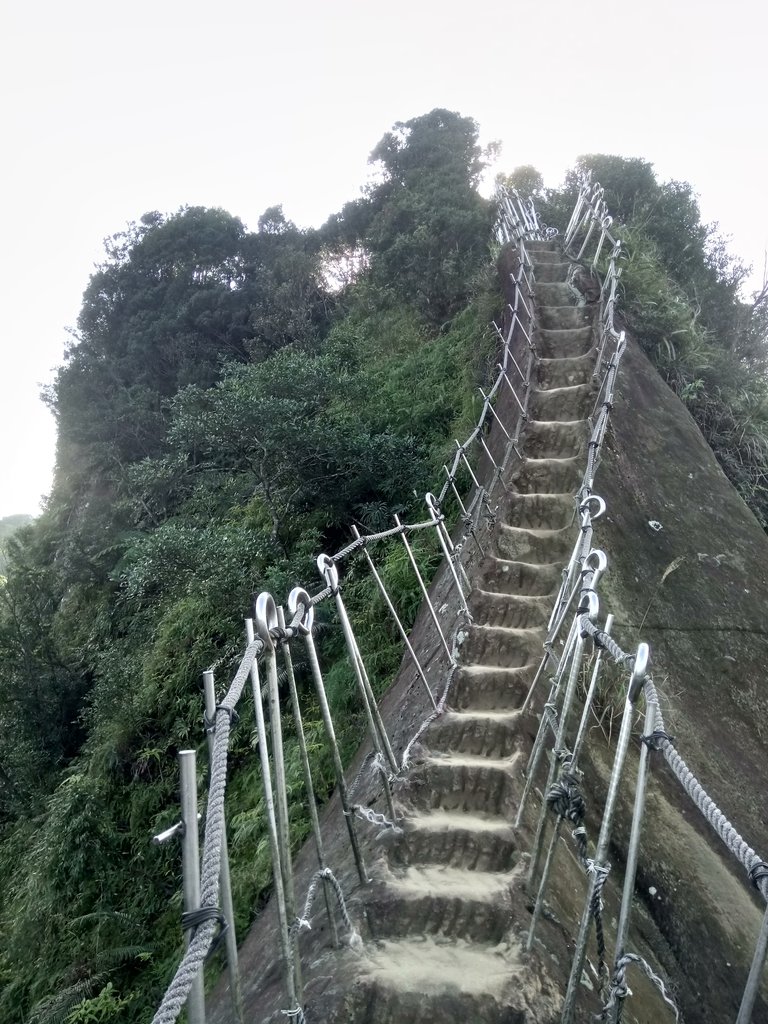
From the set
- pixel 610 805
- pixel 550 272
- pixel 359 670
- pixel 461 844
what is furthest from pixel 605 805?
pixel 550 272

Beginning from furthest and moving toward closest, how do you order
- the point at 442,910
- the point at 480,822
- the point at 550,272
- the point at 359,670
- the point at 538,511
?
1. the point at 550,272
2. the point at 538,511
3. the point at 480,822
4. the point at 359,670
5. the point at 442,910

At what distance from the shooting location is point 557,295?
9.48 meters

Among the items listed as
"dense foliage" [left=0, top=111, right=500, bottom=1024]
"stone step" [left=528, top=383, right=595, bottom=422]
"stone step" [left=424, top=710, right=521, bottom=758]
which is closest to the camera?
"stone step" [left=424, top=710, right=521, bottom=758]

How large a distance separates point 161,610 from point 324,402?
3.87 metres

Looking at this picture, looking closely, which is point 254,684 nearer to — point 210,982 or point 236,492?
point 210,982

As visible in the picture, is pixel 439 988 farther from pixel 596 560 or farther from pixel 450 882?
pixel 596 560

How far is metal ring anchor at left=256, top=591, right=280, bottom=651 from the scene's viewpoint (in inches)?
83.0

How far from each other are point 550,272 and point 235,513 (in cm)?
617

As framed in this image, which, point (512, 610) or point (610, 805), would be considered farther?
point (512, 610)

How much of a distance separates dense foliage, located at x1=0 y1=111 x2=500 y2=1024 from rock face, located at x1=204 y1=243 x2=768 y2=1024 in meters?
1.94

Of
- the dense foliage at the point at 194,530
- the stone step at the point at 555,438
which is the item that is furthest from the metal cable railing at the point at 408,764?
the dense foliage at the point at 194,530

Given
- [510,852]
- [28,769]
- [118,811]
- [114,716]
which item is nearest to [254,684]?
[510,852]

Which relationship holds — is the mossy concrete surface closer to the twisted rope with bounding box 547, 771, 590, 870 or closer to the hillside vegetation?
the twisted rope with bounding box 547, 771, 590, 870

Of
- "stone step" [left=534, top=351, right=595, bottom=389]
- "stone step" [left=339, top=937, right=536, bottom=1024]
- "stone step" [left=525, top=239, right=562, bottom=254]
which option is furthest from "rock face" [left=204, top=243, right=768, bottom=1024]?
"stone step" [left=525, top=239, right=562, bottom=254]
